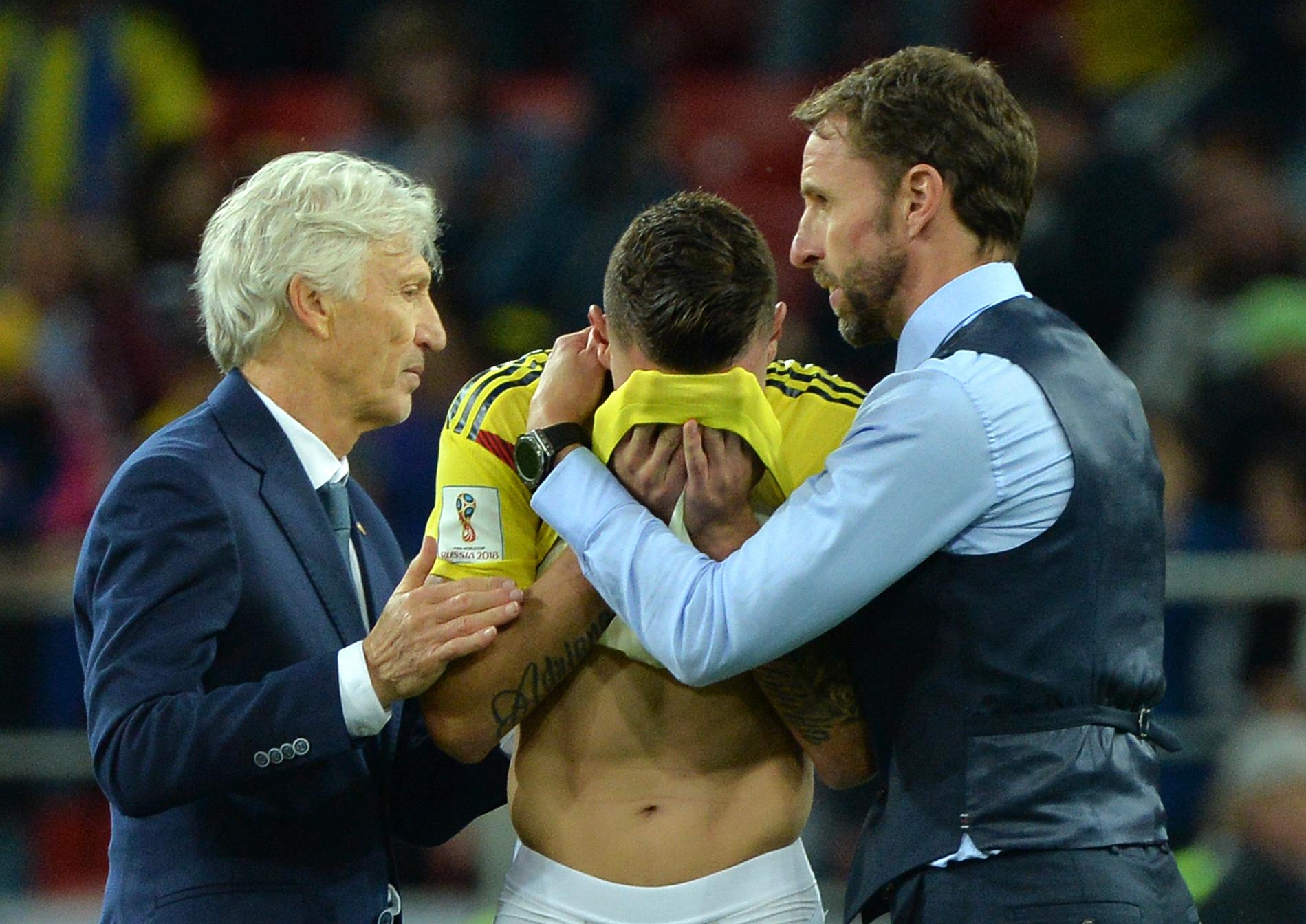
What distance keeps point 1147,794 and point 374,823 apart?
1087mm

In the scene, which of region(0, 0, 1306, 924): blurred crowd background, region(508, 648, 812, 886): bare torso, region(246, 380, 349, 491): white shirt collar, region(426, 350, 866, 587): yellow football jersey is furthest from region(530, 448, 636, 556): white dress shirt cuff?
region(0, 0, 1306, 924): blurred crowd background

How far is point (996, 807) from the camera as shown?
2139mm

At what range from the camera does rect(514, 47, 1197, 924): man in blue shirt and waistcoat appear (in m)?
2.14

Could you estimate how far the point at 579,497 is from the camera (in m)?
2.24

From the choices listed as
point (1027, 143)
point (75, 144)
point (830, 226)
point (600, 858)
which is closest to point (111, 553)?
point (600, 858)

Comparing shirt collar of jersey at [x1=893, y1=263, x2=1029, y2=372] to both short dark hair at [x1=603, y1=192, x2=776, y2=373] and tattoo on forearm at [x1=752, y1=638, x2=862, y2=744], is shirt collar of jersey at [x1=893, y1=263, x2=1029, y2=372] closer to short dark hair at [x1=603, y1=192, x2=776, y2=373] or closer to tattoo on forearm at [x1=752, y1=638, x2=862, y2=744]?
short dark hair at [x1=603, y1=192, x2=776, y2=373]

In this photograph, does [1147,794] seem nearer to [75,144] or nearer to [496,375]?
[496,375]

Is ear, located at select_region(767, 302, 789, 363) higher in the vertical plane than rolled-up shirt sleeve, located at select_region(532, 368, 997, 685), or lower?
higher

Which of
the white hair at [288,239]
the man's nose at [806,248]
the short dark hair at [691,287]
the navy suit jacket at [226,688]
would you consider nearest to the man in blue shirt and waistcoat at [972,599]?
the short dark hair at [691,287]

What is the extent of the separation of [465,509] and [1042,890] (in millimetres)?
864

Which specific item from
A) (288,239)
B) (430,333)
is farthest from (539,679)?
(288,239)

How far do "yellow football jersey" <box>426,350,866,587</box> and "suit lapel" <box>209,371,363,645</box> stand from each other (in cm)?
22

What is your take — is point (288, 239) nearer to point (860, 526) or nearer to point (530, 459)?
point (530, 459)

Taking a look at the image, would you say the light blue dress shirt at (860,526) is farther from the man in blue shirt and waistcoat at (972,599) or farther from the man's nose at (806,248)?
the man's nose at (806,248)
